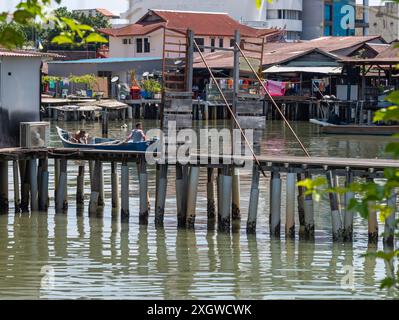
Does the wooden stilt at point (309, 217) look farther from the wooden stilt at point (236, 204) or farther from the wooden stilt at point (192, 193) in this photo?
the wooden stilt at point (192, 193)

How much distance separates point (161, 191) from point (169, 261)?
9.90 feet

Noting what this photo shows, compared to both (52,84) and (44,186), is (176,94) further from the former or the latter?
(52,84)

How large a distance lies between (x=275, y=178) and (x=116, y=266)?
3895 mm

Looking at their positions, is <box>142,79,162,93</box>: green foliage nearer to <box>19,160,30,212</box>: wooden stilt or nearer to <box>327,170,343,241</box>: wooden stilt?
<box>19,160,30,212</box>: wooden stilt

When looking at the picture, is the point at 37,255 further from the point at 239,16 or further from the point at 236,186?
the point at 239,16

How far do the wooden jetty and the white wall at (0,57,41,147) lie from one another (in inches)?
32.9

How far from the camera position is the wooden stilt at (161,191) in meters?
22.9

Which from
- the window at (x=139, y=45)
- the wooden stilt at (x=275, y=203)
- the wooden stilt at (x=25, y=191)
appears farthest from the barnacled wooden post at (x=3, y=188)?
the window at (x=139, y=45)

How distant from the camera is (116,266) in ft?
64.7

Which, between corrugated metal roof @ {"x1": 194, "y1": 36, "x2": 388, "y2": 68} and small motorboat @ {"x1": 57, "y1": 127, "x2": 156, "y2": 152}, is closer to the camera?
small motorboat @ {"x1": 57, "y1": 127, "x2": 156, "y2": 152}

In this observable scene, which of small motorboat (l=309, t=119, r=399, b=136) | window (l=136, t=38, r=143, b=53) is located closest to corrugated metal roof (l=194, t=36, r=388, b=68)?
window (l=136, t=38, r=143, b=53)

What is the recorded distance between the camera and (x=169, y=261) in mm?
20359

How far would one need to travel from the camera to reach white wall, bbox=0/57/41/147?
82.4ft

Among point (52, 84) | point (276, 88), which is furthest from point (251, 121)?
point (52, 84)
